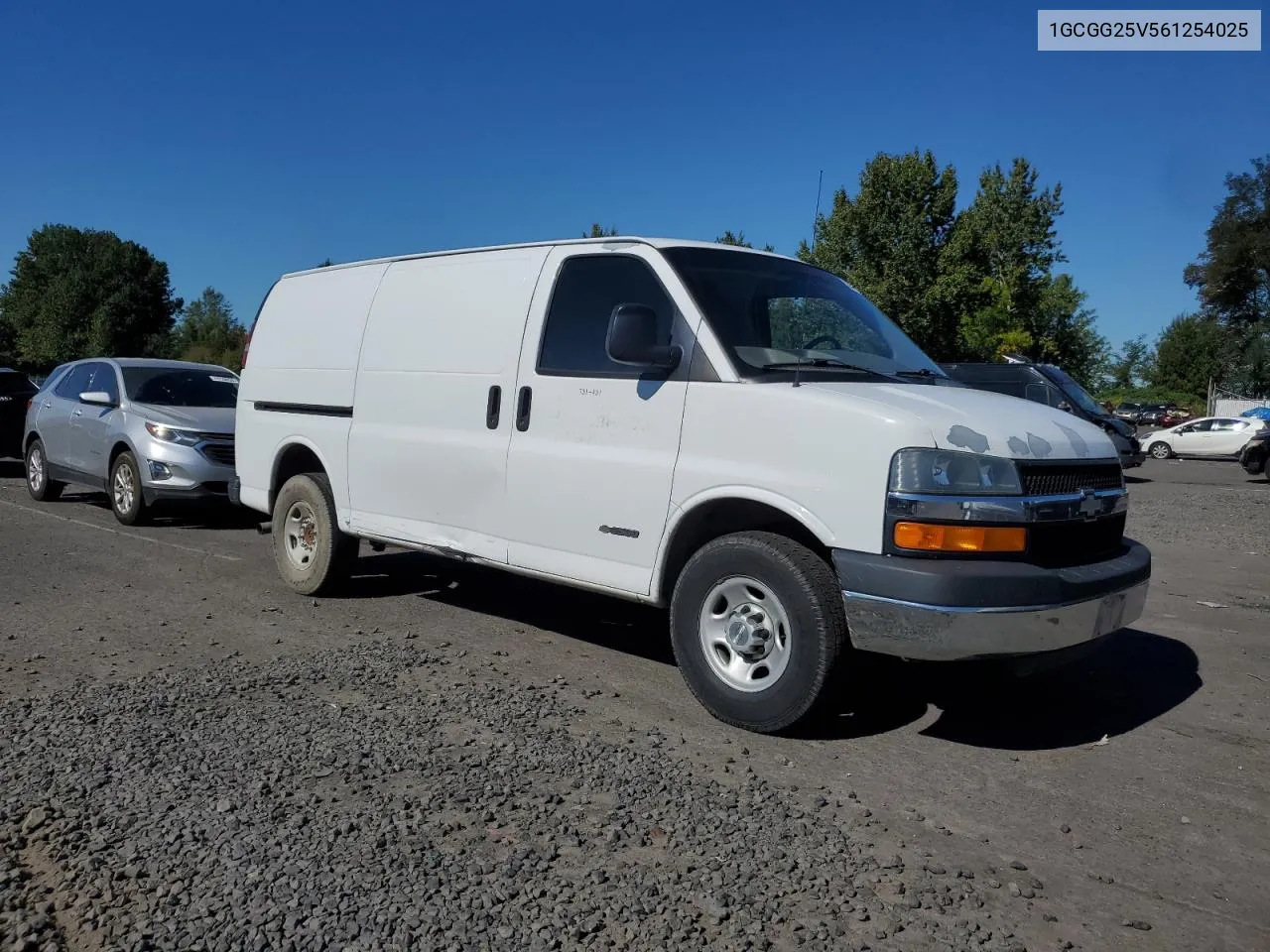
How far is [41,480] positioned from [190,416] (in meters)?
3.26

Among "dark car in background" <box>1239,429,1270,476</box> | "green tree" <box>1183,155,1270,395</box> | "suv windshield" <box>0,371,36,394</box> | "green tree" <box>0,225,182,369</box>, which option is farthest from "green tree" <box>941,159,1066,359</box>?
"green tree" <box>0,225,182,369</box>

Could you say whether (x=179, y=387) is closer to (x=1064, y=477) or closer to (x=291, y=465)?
(x=291, y=465)

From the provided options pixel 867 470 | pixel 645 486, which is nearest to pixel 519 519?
pixel 645 486

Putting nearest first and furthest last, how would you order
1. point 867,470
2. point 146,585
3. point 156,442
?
point 867,470, point 146,585, point 156,442

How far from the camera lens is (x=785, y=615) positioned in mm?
4328

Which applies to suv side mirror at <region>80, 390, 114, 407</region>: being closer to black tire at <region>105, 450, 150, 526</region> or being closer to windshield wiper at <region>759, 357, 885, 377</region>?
black tire at <region>105, 450, 150, 526</region>

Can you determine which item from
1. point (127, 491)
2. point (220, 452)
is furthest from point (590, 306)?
point (127, 491)

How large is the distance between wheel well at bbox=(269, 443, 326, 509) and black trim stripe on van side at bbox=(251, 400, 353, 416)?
0.25 m

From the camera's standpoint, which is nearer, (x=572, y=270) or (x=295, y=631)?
(x=572, y=270)

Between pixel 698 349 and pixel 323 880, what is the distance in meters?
2.76

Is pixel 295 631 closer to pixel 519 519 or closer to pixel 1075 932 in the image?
pixel 519 519

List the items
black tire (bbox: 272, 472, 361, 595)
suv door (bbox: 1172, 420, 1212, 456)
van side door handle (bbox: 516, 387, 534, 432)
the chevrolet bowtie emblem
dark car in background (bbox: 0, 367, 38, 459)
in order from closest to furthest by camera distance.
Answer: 1. the chevrolet bowtie emblem
2. van side door handle (bbox: 516, 387, 534, 432)
3. black tire (bbox: 272, 472, 361, 595)
4. dark car in background (bbox: 0, 367, 38, 459)
5. suv door (bbox: 1172, 420, 1212, 456)

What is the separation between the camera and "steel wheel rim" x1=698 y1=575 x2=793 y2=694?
442 cm

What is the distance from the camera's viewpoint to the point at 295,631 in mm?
6145
